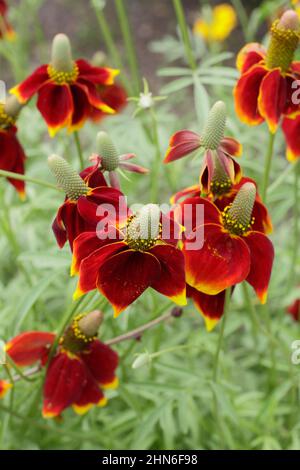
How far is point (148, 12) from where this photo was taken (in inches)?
160

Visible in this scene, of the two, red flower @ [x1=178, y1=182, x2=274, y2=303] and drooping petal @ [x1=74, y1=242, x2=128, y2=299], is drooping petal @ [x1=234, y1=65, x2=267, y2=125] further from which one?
drooping petal @ [x1=74, y1=242, x2=128, y2=299]

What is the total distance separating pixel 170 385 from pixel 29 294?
38 cm

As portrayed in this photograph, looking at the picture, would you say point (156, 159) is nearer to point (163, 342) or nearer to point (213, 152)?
point (213, 152)

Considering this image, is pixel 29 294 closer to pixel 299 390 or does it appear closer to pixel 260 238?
pixel 260 238

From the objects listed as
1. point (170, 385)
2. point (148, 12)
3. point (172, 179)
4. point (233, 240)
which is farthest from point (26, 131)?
point (148, 12)

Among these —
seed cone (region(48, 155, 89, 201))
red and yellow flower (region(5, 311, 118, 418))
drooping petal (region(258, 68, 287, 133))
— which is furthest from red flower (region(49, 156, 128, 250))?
drooping petal (region(258, 68, 287, 133))

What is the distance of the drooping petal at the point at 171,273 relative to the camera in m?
0.87

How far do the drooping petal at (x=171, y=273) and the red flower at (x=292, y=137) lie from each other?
0.48 metres

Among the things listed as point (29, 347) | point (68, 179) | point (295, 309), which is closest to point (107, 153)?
point (68, 179)

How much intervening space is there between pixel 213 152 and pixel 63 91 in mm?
411

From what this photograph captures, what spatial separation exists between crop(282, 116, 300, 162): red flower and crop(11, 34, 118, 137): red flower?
1.12 ft

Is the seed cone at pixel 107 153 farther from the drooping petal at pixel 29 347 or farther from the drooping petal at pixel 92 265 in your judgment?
the drooping petal at pixel 29 347

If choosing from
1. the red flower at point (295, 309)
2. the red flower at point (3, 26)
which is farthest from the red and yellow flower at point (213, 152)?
the red flower at point (3, 26)

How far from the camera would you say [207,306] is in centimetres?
101
